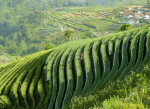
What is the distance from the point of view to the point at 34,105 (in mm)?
32625

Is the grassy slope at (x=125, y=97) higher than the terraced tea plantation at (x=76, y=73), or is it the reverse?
the grassy slope at (x=125, y=97)

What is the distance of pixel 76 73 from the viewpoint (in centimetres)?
3447

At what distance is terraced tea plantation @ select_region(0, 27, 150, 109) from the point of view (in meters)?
30.4

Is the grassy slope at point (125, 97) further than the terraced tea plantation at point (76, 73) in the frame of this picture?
No

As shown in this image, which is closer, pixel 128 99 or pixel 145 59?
pixel 128 99

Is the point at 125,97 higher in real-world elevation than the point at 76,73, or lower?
higher

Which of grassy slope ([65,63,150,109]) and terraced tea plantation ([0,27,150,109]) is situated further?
terraced tea plantation ([0,27,150,109])

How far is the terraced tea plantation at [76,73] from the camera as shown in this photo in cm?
3044

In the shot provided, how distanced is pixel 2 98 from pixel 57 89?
35.7ft

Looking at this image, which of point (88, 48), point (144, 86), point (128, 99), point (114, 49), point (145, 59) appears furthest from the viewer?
point (88, 48)

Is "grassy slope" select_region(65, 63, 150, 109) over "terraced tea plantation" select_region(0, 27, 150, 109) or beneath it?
over

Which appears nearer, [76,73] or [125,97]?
[125,97]

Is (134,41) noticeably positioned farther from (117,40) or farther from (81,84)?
(81,84)

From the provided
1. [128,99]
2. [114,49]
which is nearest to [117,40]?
[114,49]
